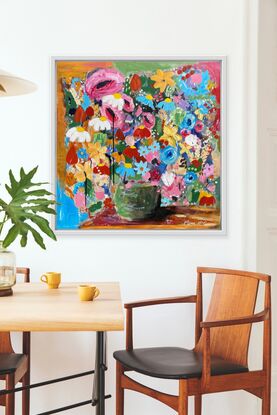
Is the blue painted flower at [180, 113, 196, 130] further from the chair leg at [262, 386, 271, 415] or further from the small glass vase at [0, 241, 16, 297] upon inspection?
the chair leg at [262, 386, 271, 415]

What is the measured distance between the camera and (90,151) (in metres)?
3.03

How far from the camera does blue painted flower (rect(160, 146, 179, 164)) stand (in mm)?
3041

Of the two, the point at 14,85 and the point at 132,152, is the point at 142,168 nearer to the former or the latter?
the point at 132,152

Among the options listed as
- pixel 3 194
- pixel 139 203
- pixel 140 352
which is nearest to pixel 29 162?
pixel 3 194

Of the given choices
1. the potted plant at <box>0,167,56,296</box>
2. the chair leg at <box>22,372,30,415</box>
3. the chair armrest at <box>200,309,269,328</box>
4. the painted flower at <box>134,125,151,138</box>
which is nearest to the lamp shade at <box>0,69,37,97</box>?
the potted plant at <box>0,167,56,296</box>

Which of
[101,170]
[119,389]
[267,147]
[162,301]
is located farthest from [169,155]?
[119,389]

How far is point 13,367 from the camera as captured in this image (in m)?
2.37

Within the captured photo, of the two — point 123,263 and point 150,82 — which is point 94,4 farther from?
point 123,263

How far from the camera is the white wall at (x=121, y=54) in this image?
9.98 feet

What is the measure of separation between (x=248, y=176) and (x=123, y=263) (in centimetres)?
83

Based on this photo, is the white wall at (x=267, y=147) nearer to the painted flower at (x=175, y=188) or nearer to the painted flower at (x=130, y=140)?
the painted flower at (x=175, y=188)

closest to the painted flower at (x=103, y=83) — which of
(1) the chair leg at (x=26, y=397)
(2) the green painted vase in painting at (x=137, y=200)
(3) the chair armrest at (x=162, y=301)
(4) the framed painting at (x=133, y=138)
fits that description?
(4) the framed painting at (x=133, y=138)

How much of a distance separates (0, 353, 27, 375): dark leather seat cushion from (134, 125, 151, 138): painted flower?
1295 millimetres

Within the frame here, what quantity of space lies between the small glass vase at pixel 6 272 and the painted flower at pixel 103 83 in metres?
1.10
